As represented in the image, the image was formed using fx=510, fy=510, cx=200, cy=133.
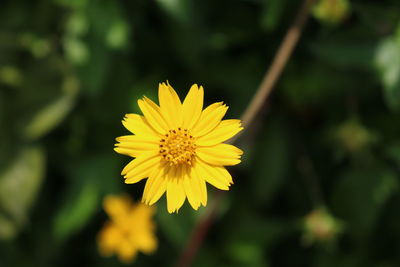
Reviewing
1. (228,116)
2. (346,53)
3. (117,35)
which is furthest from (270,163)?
(117,35)

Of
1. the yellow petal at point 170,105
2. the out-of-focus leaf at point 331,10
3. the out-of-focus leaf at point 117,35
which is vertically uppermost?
the out-of-focus leaf at point 331,10

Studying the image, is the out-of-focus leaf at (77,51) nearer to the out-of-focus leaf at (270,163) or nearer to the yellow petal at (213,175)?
the out-of-focus leaf at (270,163)

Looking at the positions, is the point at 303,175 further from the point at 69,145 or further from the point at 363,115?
the point at 69,145

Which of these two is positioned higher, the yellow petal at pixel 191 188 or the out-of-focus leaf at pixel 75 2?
the out-of-focus leaf at pixel 75 2

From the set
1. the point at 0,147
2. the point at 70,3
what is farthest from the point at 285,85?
the point at 0,147

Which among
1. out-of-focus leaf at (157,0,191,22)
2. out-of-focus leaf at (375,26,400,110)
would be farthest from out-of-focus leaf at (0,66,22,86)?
out-of-focus leaf at (375,26,400,110)

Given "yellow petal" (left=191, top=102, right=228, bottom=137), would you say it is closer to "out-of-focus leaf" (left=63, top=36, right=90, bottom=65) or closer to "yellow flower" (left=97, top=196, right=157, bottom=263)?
"out-of-focus leaf" (left=63, top=36, right=90, bottom=65)

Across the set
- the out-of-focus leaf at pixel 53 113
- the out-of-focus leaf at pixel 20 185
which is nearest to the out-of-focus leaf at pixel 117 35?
the out-of-focus leaf at pixel 53 113

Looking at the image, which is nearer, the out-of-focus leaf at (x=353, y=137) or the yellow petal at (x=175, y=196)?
the yellow petal at (x=175, y=196)
